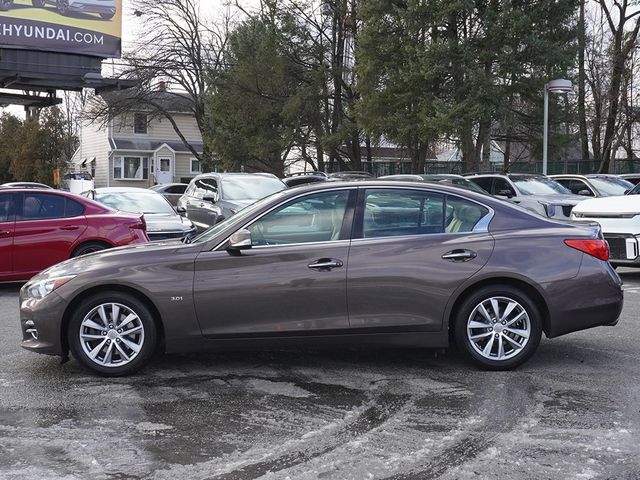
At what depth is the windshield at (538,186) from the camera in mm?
17969

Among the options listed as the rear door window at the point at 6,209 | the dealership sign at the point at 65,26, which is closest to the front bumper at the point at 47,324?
the rear door window at the point at 6,209

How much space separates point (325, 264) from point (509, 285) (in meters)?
1.49

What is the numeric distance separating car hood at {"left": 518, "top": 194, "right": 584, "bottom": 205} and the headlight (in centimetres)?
1332

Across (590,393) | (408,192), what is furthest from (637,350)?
(408,192)

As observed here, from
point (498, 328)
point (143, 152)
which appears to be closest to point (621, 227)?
point (498, 328)

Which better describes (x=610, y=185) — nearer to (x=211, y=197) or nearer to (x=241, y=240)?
(x=211, y=197)

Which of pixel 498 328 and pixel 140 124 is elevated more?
pixel 140 124

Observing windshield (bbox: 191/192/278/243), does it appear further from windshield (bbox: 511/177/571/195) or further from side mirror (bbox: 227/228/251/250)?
windshield (bbox: 511/177/571/195)

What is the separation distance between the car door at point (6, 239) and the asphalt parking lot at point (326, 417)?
3638mm

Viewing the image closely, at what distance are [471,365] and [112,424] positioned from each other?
2.90 m

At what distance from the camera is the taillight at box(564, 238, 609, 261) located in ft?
19.8

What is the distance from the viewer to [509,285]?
5.98 m

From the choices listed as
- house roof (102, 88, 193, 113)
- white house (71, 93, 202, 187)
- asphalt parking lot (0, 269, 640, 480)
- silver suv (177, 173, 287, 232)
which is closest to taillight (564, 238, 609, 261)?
asphalt parking lot (0, 269, 640, 480)

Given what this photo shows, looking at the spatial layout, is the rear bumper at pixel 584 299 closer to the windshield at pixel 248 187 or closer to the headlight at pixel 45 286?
the headlight at pixel 45 286
